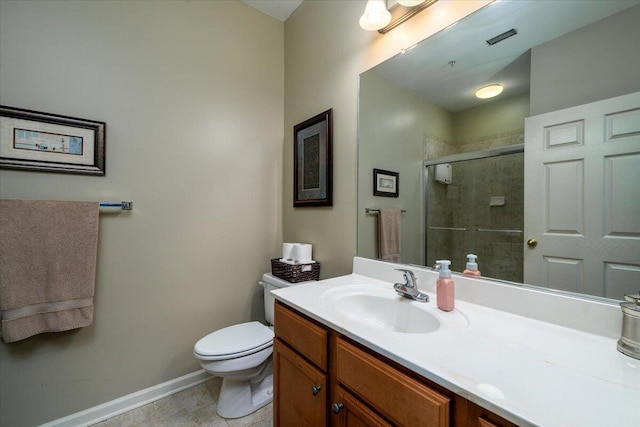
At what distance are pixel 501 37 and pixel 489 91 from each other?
192 mm

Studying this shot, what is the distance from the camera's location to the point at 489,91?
38.0 inches

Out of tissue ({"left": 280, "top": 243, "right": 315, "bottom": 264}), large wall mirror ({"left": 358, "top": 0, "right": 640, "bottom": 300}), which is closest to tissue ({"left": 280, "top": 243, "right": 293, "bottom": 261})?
tissue ({"left": 280, "top": 243, "right": 315, "bottom": 264})

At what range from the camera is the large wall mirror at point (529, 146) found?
70cm

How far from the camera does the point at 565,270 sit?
0.79m

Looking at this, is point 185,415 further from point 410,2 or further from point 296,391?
point 410,2

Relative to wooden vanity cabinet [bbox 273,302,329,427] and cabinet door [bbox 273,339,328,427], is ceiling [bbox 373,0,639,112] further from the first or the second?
cabinet door [bbox 273,339,328,427]

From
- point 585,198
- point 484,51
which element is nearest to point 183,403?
point 585,198

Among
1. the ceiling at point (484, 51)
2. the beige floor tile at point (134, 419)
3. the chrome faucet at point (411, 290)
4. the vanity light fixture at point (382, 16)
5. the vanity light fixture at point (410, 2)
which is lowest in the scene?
the beige floor tile at point (134, 419)

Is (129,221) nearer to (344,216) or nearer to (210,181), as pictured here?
(210,181)

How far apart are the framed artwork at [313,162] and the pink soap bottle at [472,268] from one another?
830 millimetres

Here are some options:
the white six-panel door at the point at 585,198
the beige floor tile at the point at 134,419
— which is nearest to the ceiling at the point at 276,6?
the white six-panel door at the point at 585,198

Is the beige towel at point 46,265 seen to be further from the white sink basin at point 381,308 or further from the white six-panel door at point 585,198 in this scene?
the white six-panel door at point 585,198

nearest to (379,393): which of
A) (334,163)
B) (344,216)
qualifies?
(344,216)

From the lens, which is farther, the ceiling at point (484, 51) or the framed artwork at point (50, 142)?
the framed artwork at point (50, 142)
